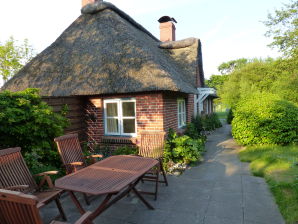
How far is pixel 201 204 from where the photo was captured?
12.3 ft

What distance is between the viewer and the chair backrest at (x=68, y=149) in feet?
13.5

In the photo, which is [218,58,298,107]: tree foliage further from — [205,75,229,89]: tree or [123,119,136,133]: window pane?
[205,75,229,89]: tree

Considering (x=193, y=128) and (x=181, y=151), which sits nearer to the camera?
(x=181, y=151)

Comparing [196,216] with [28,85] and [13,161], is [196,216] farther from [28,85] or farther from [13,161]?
[28,85]

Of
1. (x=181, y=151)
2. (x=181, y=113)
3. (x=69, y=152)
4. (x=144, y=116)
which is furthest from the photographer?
(x=181, y=113)

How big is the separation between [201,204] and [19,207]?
2.92 meters

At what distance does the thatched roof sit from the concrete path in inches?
100

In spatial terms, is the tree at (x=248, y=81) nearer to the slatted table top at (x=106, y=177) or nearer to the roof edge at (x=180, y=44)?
the roof edge at (x=180, y=44)

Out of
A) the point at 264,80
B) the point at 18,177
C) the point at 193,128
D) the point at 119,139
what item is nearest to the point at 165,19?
the point at 193,128

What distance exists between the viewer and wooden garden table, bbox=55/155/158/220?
8.59 ft

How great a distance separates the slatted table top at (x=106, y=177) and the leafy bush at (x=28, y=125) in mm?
1759

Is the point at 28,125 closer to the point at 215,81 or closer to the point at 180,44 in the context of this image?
the point at 180,44

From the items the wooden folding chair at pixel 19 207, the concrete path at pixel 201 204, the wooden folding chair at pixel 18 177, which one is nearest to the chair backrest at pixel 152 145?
the concrete path at pixel 201 204

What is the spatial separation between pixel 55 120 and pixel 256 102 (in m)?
7.23
